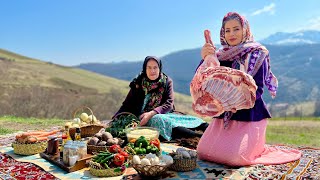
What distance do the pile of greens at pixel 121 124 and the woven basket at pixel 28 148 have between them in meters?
1.24

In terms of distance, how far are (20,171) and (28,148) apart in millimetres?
782

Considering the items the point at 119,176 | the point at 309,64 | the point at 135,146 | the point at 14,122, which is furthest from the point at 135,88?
the point at 309,64

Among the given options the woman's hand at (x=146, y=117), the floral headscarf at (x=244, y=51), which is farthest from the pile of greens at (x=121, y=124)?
the floral headscarf at (x=244, y=51)

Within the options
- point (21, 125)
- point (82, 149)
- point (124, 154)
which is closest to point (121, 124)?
point (82, 149)

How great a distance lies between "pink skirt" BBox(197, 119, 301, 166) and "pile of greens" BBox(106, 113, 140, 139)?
149cm

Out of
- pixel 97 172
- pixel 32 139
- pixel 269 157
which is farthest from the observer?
pixel 32 139

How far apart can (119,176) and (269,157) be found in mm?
2379

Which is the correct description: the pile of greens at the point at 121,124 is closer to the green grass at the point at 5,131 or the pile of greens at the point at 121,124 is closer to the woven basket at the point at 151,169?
the woven basket at the point at 151,169

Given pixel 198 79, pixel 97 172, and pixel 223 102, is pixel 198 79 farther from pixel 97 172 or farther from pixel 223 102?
pixel 97 172

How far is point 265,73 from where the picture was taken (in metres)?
4.93

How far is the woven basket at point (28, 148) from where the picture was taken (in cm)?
562

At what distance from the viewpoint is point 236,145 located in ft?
15.8

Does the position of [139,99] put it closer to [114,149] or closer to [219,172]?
[114,149]

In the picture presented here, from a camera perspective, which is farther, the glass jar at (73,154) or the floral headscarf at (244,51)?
the floral headscarf at (244,51)
